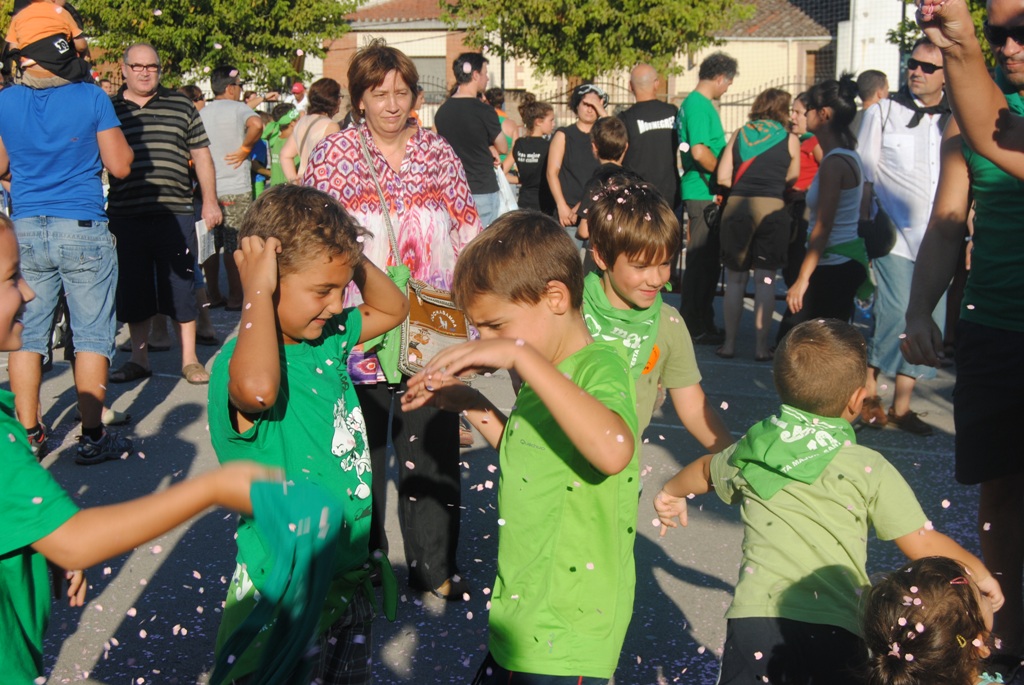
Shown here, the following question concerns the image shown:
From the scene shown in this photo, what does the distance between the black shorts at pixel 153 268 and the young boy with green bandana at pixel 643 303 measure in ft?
14.1

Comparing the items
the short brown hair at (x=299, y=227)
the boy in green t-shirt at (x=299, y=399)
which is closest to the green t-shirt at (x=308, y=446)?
the boy in green t-shirt at (x=299, y=399)

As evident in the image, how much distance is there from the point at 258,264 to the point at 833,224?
4717mm

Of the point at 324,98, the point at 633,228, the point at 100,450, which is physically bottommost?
the point at 100,450

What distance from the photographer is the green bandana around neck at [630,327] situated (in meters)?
3.35

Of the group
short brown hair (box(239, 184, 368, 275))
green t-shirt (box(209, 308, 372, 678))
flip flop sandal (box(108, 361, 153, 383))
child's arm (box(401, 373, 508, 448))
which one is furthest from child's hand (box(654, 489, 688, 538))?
flip flop sandal (box(108, 361, 153, 383))

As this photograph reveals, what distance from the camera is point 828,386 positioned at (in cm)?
268

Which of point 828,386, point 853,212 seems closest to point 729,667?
point 828,386

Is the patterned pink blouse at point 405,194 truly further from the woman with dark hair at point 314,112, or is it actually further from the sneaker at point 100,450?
the woman with dark hair at point 314,112

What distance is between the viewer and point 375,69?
162 inches

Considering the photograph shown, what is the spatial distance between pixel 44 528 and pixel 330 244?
3.13 feet

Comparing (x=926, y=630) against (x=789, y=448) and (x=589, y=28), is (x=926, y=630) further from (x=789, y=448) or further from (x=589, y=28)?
(x=589, y=28)

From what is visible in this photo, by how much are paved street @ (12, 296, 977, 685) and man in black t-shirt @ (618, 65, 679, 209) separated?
2.74m

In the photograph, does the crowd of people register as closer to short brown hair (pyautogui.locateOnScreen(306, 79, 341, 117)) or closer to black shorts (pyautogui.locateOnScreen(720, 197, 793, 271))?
black shorts (pyautogui.locateOnScreen(720, 197, 793, 271))

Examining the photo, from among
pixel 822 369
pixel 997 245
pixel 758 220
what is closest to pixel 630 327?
pixel 822 369
